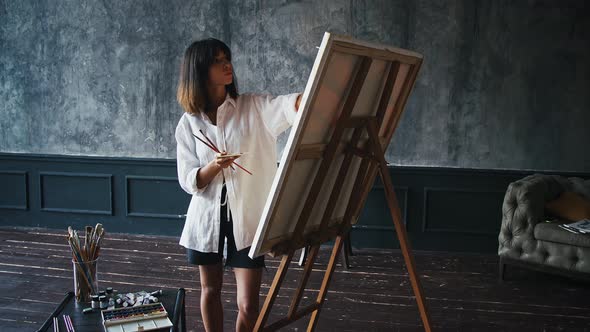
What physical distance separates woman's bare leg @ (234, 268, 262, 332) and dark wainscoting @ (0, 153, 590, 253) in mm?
2647

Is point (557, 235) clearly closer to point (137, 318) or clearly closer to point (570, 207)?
point (570, 207)

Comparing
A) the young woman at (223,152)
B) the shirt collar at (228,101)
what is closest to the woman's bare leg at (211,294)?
the young woman at (223,152)

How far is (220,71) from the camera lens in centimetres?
202

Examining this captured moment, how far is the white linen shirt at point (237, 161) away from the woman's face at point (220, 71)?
0.27 feet

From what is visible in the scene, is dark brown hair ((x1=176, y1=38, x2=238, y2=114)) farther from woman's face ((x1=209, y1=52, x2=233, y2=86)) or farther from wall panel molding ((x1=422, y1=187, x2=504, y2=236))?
wall panel molding ((x1=422, y1=187, x2=504, y2=236))

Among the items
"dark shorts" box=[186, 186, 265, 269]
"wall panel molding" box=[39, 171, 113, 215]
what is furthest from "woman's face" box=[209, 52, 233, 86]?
"wall panel molding" box=[39, 171, 113, 215]

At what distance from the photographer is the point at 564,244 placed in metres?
3.67

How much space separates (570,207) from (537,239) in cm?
37

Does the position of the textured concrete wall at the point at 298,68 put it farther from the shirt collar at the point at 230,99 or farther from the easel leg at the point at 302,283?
the easel leg at the point at 302,283

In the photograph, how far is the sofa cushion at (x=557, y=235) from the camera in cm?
359

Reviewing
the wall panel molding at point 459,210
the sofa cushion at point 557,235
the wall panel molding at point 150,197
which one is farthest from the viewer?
the wall panel molding at point 150,197

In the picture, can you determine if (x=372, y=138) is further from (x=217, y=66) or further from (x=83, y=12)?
(x=83, y=12)

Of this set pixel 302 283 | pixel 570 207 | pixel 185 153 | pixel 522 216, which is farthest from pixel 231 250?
pixel 570 207

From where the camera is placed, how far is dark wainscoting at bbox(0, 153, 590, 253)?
4.54 meters
